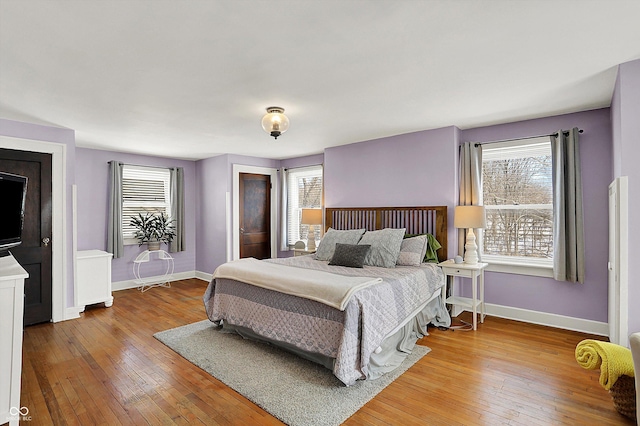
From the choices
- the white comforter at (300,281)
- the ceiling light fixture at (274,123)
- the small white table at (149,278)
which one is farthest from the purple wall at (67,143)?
the ceiling light fixture at (274,123)

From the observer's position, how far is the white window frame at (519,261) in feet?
12.6

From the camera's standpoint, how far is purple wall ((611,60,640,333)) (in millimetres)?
2422

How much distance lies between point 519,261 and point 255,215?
4.44 meters

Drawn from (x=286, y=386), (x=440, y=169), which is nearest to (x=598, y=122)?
(x=440, y=169)

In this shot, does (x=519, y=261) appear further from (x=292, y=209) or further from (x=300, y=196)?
(x=292, y=209)

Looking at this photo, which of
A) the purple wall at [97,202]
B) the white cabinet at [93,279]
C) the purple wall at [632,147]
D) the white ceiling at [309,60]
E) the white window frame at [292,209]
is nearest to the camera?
the white ceiling at [309,60]

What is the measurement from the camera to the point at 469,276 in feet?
12.5

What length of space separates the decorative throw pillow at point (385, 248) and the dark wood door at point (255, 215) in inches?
113

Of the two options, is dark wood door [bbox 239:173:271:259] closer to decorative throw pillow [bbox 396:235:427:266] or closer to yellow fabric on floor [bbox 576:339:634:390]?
decorative throw pillow [bbox 396:235:427:266]

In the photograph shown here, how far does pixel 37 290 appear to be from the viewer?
13.1 feet

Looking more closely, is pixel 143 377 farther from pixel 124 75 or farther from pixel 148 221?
pixel 148 221

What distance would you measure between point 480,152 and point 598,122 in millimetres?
1163

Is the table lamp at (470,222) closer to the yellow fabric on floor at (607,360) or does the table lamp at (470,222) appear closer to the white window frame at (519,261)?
the white window frame at (519,261)

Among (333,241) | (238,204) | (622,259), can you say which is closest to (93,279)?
(238,204)
